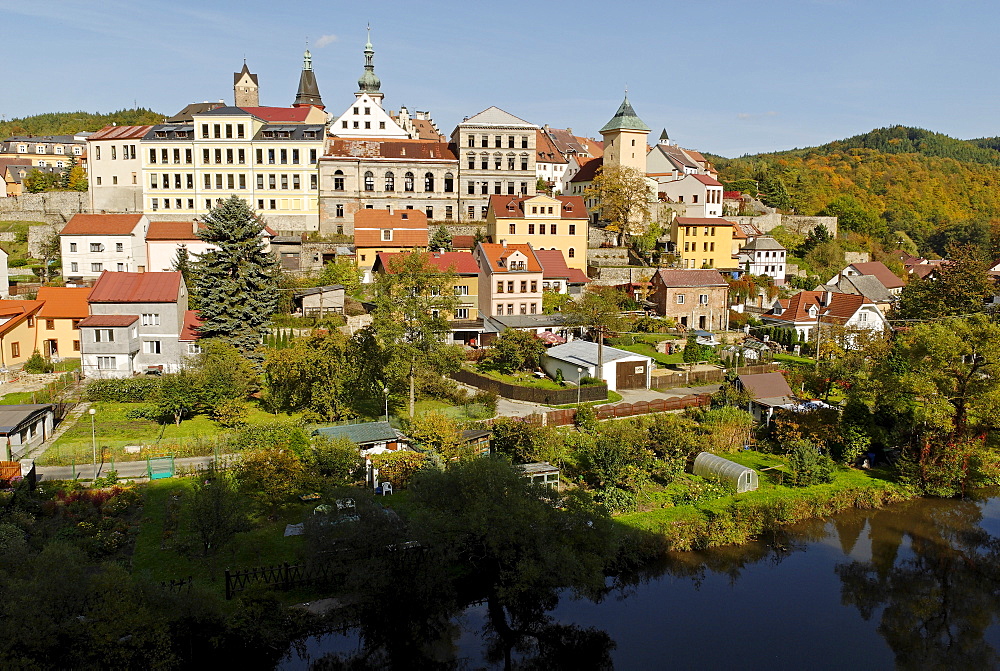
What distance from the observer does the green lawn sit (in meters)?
23.4

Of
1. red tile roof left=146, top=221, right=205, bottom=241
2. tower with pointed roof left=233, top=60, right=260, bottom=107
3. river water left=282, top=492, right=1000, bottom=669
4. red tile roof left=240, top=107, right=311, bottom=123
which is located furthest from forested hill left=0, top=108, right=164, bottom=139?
river water left=282, top=492, right=1000, bottom=669

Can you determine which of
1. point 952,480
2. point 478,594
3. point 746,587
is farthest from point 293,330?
point 952,480

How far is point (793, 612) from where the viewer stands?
17.5 metres

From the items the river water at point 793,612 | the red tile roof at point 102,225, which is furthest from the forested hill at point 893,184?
the red tile roof at point 102,225

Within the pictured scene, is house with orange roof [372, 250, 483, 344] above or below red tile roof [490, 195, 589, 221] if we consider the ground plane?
below

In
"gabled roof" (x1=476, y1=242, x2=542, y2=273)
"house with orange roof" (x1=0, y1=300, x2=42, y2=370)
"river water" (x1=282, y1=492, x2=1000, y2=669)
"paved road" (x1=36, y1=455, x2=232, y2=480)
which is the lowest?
"river water" (x1=282, y1=492, x2=1000, y2=669)

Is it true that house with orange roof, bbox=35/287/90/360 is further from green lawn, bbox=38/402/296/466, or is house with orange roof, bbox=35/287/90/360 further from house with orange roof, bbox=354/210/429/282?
house with orange roof, bbox=354/210/429/282

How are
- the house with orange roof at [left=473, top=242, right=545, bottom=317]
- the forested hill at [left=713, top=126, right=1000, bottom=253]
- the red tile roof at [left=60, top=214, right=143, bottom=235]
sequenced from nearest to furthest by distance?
the house with orange roof at [left=473, top=242, right=545, bottom=317]
the red tile roof at [left=60, top=214, right=143, bottom=235]
the forested hill at [left=713, top=126, right=1000, bottom=253]

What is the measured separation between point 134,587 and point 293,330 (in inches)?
992

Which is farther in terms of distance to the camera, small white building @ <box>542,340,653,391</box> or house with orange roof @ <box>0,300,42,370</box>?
small white building @ <box>542,340,653,391</box>

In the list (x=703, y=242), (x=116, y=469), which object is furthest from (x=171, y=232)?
(x=703, y=242)

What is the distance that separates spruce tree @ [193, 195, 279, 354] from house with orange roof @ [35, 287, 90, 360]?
5614 millimetres

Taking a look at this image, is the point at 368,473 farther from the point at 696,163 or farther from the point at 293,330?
the point at 696,163

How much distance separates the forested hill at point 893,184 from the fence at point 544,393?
4588 centimetres
